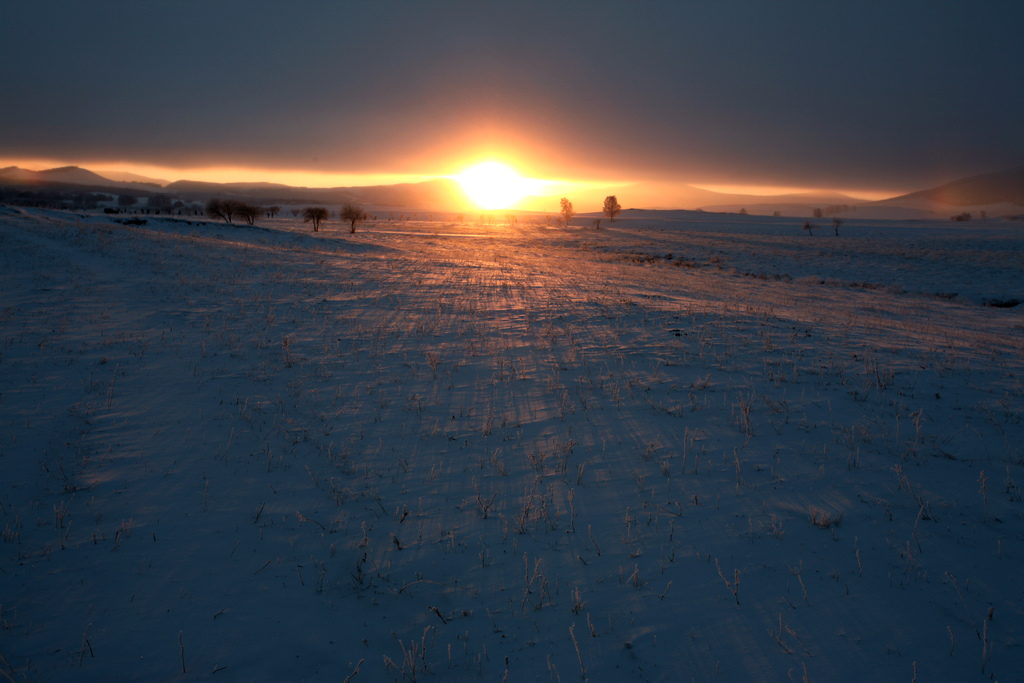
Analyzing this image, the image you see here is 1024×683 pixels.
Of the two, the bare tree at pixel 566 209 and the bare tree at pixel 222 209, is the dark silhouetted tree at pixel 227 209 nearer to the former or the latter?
the bare tree at pixel 222 209

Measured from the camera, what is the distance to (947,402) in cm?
714

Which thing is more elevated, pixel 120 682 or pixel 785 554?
pixel 785 554

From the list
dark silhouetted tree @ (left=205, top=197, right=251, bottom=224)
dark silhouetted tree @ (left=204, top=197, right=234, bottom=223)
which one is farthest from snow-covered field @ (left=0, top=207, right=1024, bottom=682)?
dark silhouetted tree @ (left=204, top=197, right=234, bottom=223)

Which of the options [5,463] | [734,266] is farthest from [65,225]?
[734,266]

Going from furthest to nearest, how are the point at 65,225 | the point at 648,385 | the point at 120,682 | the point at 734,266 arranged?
the point at 734,266 → the point at 65,225 → the point at 648,385 → the point at 120,682

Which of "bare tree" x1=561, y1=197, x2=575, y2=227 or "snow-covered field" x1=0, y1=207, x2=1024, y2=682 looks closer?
"snow-covered field" x1=0, y1=207, x2=1024, y2=682

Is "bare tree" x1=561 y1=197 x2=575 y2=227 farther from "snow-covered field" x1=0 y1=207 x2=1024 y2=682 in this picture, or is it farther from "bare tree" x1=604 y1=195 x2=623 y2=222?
"snow-covered field" x1=0 y1=207 x2=1024 y2=682

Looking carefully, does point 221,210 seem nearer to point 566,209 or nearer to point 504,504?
point 566,209

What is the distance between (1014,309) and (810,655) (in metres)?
26.8

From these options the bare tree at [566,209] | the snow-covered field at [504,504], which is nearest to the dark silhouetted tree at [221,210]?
the bare tree at [566,209]

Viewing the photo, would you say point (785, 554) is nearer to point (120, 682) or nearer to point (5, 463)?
point (120, 682)

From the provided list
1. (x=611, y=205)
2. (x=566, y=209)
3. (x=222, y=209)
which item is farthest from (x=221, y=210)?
(x=611, y=205)

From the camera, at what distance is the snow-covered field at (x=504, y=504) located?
3.27 metres

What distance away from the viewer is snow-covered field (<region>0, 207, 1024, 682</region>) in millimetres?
3266
